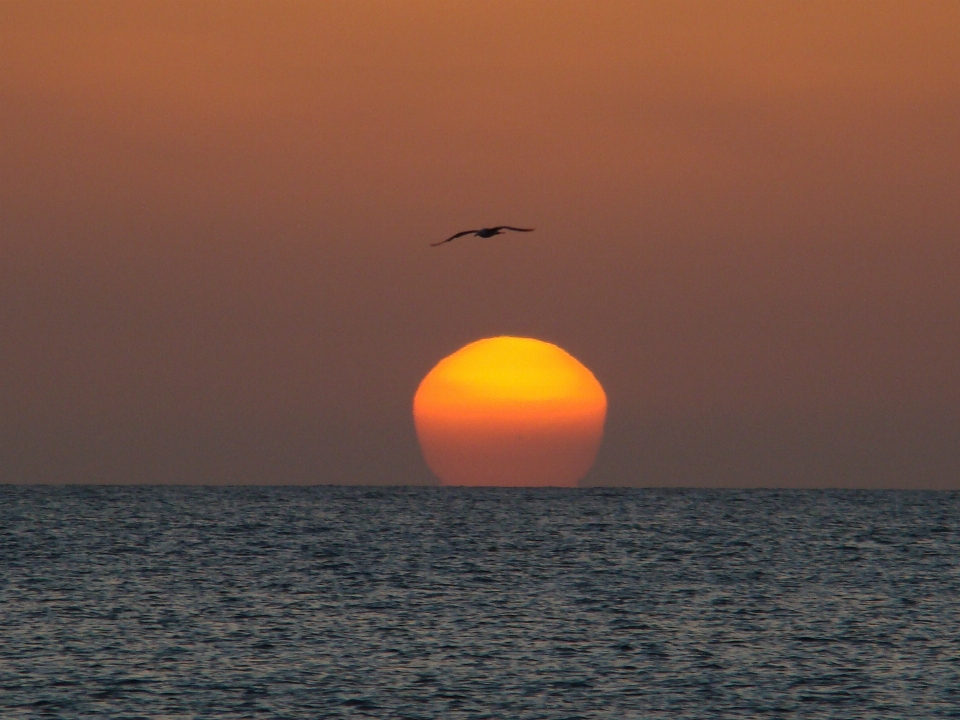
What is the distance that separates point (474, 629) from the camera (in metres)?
56.9

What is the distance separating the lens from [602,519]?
16662 cm

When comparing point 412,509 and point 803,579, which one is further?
point 412,509

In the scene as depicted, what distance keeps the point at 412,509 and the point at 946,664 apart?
152 meters

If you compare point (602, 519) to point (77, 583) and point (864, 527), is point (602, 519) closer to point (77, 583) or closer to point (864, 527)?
point (864, 527)

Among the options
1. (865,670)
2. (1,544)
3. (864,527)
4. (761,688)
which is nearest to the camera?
(761,688)

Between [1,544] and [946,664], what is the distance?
7824cm

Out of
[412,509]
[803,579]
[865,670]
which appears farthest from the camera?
[412,509]

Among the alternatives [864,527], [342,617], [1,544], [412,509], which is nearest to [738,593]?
[342,617]

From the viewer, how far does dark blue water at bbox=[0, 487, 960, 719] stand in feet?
137

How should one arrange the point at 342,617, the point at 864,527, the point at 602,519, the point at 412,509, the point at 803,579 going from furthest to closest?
the point at 412,509
the point at 602,519
the point at 864,527
the point at 803,579
the point at 342,617

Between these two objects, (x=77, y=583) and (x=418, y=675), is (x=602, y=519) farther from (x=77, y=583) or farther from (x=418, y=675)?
(x=418, y=675)

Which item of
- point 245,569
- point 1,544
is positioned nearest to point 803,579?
point 245,569

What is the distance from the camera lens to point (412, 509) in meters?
198

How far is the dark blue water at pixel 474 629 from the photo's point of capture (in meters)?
41.9
